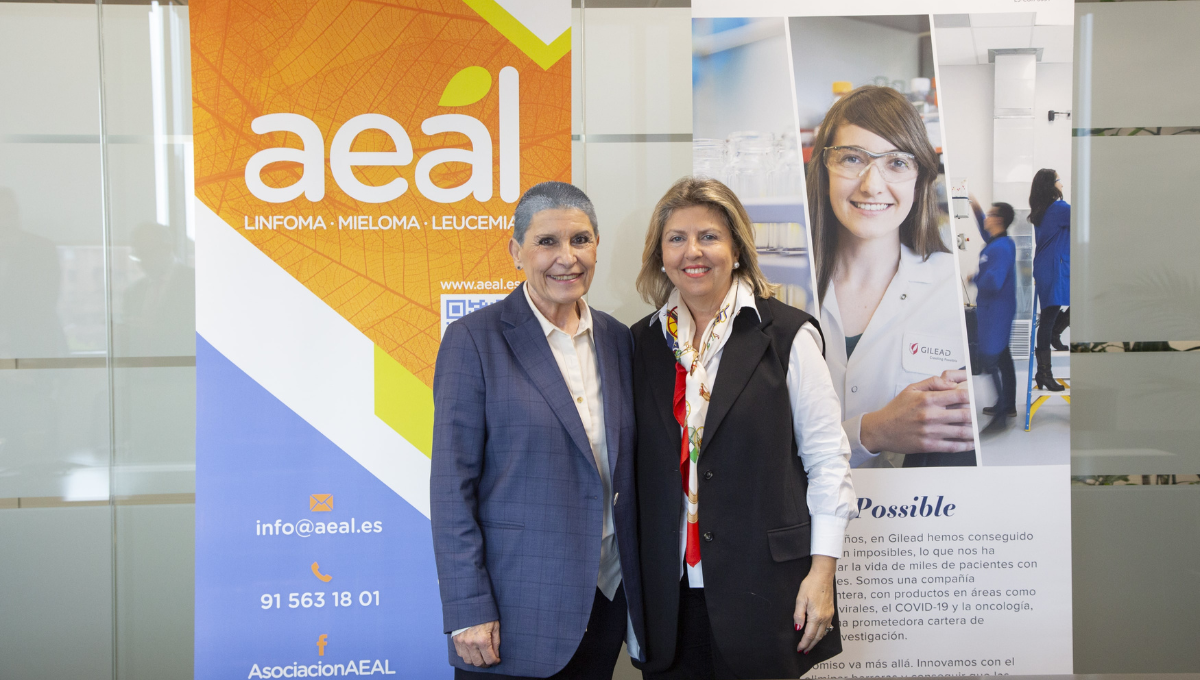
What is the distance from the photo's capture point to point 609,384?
197cm

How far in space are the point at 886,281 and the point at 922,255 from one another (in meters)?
0.17

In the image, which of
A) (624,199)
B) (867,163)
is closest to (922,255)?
(867,163)

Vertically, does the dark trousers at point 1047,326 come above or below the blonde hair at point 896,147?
below

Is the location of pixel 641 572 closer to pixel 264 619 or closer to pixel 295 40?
pixel 264 619

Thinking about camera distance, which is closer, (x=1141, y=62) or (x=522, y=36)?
(x=522, y=36)

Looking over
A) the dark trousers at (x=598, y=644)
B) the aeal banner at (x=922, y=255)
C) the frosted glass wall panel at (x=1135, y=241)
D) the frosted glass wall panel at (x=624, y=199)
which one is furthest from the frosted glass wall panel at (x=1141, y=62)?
the dark trousers at (x=598, y=644)

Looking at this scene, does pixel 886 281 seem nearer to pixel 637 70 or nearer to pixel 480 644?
pixel 637 70

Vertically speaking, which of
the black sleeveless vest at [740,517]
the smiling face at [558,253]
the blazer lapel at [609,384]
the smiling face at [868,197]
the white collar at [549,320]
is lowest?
the black sleeveless vest at [740,517]

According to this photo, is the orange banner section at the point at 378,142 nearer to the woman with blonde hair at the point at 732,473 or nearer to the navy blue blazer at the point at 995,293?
the woman with blonde hair at the point at 732,473

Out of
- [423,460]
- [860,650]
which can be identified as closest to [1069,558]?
[860,650]

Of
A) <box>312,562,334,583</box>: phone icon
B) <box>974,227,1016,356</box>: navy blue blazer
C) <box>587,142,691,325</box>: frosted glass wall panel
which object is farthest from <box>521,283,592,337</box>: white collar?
<box>974,227,1016,356</box>: navy blue blazer

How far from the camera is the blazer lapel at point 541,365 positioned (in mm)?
1856

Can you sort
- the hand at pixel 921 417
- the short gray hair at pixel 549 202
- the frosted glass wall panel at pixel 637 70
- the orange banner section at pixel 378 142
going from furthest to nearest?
1. the frosted glass wall panel at pixel 637 70
2. the hand at pixel 921 417
3. the orange banner section at pixel 378 142
4. the short gray hair at pixel 549 202

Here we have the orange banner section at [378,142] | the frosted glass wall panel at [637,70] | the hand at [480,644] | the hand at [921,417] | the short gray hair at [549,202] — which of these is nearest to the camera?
the hand at [480,644]
